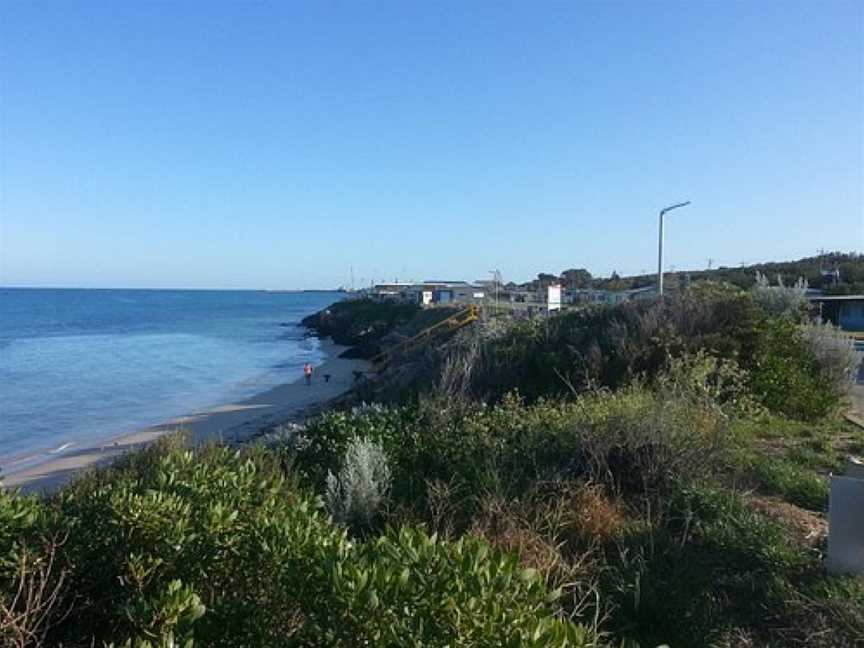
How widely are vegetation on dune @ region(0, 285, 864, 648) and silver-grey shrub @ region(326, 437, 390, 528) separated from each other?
2 centimetres

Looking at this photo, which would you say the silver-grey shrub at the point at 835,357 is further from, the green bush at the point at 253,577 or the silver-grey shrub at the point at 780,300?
the green bush at the point at 253,577

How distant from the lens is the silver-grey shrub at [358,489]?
19.8 ft

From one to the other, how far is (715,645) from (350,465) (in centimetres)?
327

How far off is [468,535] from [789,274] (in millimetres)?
76938

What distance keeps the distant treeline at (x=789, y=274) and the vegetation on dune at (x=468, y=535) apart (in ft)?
168

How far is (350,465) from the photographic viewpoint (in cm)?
653

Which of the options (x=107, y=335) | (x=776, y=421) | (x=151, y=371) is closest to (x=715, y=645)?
(x=776, y=421)

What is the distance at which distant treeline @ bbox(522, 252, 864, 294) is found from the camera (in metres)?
60.8

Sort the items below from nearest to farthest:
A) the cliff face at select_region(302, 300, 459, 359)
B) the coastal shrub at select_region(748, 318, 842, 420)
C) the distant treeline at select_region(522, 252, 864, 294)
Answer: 1. the coastal shrub at select_region(748, 318, 842, 420)
2. the cliff face at select_region(302, 300, 459, 359)
3. the distant treeline at select_region(522, 252, 864, 294)

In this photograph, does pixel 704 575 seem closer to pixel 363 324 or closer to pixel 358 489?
pixel 358 489

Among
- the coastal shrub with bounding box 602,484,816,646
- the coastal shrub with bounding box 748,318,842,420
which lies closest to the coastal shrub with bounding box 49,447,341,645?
the coastal shrub with bounding box 602,484,816,646

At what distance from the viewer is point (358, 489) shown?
6.27 metres

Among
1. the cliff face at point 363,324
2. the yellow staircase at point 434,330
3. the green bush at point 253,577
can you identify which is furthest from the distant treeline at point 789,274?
the green bush at point 253,577

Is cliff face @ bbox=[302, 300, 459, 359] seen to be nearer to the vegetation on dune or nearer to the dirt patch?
the vegetation on dune
